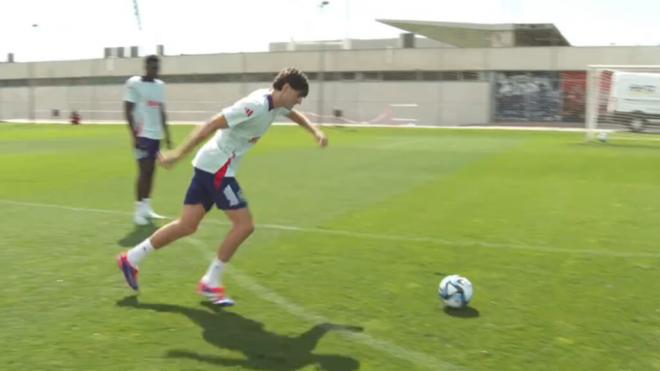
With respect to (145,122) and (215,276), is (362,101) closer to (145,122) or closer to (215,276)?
(145,122)

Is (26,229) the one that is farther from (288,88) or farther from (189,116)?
(189,116)

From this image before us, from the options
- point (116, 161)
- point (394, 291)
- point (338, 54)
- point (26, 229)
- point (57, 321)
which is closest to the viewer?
point (57, 321)

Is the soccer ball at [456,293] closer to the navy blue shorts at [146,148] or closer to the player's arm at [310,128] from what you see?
the player's arm at [310,128]

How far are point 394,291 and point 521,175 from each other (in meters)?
10.2

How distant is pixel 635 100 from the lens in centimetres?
3189

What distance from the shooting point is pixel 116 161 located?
58.8 feet

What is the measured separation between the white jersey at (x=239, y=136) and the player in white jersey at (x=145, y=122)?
11.4 feet

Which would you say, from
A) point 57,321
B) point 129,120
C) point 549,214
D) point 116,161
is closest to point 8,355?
point 57,321

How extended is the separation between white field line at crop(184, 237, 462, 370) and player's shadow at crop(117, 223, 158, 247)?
1666 mm

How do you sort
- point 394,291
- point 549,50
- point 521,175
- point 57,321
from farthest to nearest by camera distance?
point 549,50 → point 521,175 → point 394,291 → point 57,321

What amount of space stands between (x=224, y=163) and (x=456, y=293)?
2.04 metres

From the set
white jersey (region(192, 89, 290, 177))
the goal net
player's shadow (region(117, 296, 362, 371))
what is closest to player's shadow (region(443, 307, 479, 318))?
player's shadow (region(117, 296, 362, 371))

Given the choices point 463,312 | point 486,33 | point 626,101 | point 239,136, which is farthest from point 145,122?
point 486,33

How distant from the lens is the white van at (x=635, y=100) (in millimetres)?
31438
